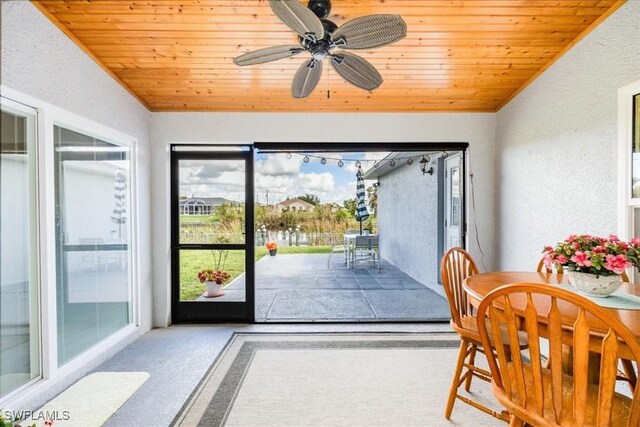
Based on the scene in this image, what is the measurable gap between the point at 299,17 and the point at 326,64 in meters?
1.47

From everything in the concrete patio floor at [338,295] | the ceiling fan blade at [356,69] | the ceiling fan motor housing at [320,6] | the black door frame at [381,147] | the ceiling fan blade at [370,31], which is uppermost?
the ceiling fan motor housing at [320,6]

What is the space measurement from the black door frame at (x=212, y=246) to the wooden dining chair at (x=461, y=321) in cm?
230

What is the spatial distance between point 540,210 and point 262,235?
6.56 m

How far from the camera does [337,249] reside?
8602mm

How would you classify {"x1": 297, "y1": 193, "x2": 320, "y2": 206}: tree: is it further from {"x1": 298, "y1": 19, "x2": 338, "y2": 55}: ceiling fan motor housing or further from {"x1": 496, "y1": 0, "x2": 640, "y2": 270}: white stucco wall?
{"x1": 298, "y1": 19, "x2": 338, "y2": 55}: ceiling fan motor housing

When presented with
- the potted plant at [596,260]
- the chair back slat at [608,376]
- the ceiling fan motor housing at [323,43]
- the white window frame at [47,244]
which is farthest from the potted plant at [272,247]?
the chair back slat at [608,376]

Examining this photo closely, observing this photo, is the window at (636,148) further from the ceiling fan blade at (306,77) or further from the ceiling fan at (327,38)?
the ceiling fan blade at (306,77)

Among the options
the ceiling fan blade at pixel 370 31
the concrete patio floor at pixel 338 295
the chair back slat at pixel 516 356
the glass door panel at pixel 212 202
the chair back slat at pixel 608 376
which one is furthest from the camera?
the concrete patio floor at pixel 338 295

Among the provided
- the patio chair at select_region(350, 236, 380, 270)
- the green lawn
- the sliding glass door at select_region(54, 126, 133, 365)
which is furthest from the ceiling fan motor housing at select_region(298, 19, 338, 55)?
the patio chair at select_region(350, 236, 380, 270)

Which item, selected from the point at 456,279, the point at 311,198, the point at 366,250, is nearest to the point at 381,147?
the point at 456,279

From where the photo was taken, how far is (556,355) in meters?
1.22

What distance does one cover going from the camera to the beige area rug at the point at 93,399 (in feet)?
6.86

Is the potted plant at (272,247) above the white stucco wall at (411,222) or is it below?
below

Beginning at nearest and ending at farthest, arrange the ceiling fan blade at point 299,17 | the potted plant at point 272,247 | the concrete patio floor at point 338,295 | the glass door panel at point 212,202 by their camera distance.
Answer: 1. the ceiling fan blade at point 299,17
2. the glass door panel at point 212,202
3. the concrete patio floor at point 338,295
4. the potted plant at point 272,247
